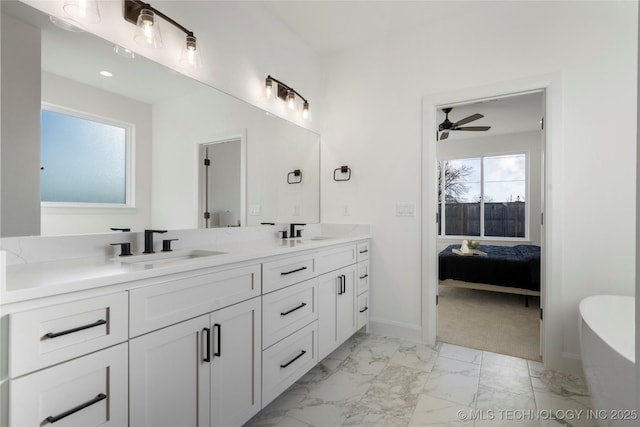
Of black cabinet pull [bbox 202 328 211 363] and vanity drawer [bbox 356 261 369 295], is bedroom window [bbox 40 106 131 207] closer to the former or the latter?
black cabinet pull [bbox 202 328 211 363]

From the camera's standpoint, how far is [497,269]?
12.3ft

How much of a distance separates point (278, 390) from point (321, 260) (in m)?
0.80

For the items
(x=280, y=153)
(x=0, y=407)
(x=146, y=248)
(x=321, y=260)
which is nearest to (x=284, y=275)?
(x=321, y=260)

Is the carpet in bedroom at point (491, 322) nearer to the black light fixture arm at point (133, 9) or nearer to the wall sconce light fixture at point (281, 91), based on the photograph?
the wall sconce light fixture at point (281, 91)

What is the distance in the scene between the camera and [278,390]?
1666mm

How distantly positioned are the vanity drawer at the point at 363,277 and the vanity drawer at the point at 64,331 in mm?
1939

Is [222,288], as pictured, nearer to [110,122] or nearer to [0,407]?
[0,407]

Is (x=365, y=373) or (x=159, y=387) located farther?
(x=365, y=373)

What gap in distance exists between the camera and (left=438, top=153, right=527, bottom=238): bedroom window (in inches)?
227

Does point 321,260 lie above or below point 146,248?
below

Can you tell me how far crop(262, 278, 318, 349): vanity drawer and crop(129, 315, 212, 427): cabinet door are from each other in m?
0.37

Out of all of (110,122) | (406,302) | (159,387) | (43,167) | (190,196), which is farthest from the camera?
(406,302)

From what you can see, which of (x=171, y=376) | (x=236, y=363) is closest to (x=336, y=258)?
(x=236, y=363)

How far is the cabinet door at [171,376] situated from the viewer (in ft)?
3.44
